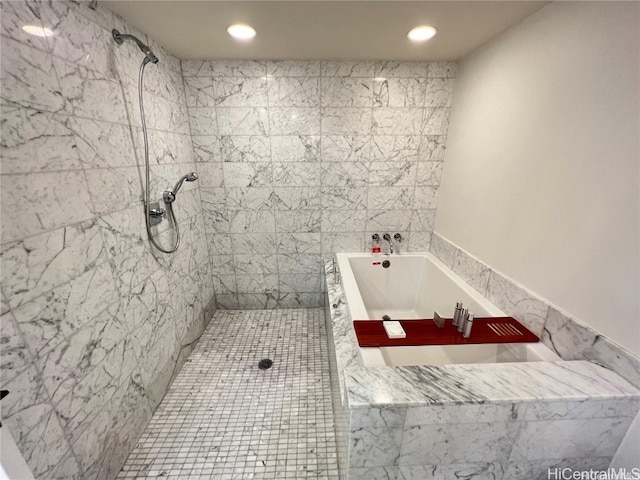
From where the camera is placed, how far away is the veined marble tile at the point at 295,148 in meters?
2.06

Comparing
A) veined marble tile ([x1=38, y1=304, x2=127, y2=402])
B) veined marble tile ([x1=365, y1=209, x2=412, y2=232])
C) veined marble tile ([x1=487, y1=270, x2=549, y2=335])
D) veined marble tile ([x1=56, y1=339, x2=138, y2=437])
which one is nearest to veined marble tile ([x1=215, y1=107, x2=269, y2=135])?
veined marble tile ([x1=365, y1=209, x2=412, y2=232])

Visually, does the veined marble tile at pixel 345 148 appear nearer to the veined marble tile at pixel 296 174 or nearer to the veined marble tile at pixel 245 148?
the veined marble tile at pixel 296 174

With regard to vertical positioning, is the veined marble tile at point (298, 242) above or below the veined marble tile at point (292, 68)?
below

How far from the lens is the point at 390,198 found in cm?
223

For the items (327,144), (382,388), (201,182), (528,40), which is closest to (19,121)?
(201,182)

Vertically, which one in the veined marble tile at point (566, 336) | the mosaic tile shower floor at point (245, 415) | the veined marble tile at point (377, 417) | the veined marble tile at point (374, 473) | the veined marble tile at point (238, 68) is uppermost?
the veined marble tile at point (238, 68)

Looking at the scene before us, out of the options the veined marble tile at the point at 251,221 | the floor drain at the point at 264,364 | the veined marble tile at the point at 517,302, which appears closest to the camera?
the veined marble tile at the point at 517,302


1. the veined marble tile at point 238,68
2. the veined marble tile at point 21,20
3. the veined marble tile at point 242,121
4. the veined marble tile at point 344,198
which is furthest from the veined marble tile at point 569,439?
the veined marble tile at point 238,68

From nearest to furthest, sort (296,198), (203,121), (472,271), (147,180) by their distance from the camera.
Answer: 1. (147,180)
2. (472,271)
3. (203,121)
4. (296,198)

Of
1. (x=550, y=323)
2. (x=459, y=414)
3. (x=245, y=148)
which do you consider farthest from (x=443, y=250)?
(x=245, y=148)

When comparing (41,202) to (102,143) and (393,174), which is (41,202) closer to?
(102,143)

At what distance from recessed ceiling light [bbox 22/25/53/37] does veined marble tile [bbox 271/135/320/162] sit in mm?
1297

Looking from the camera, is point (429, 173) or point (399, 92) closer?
point (399, 92)

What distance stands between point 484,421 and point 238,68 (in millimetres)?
2534
